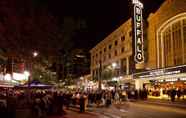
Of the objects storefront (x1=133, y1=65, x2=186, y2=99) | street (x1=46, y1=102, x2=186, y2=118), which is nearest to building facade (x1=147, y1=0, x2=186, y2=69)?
storefront (x1=133, y1=65, x2=186, y2=99)

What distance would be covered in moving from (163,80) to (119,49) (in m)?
31.2

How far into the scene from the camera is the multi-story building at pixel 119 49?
234ft

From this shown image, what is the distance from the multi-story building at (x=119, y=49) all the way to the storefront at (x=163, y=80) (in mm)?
10756

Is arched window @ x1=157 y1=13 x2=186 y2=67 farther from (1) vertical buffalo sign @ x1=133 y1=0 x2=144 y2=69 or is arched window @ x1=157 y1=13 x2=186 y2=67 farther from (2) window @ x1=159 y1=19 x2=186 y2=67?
(1) vertical buffalo sign @ x1=133 y1=0 x2=144 y2=69

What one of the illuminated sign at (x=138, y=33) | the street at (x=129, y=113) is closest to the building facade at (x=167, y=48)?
the illuminated sign at (x=138, y=33)

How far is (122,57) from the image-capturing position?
76562 millimetres

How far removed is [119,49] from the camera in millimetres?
79000

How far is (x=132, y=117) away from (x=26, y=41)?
348 inches

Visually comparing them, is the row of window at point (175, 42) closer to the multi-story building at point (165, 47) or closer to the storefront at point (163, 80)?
the multi-story building at point (165, 47)

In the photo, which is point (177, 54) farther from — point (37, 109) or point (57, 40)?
point (37, 109)

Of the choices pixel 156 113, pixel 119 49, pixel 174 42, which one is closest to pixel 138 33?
pixel 174 42

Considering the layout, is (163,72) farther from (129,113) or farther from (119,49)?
(119,49)

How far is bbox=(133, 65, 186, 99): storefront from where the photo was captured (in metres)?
42.9

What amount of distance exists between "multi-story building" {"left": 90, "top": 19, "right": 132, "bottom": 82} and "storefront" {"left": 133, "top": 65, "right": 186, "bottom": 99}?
1076 cm
